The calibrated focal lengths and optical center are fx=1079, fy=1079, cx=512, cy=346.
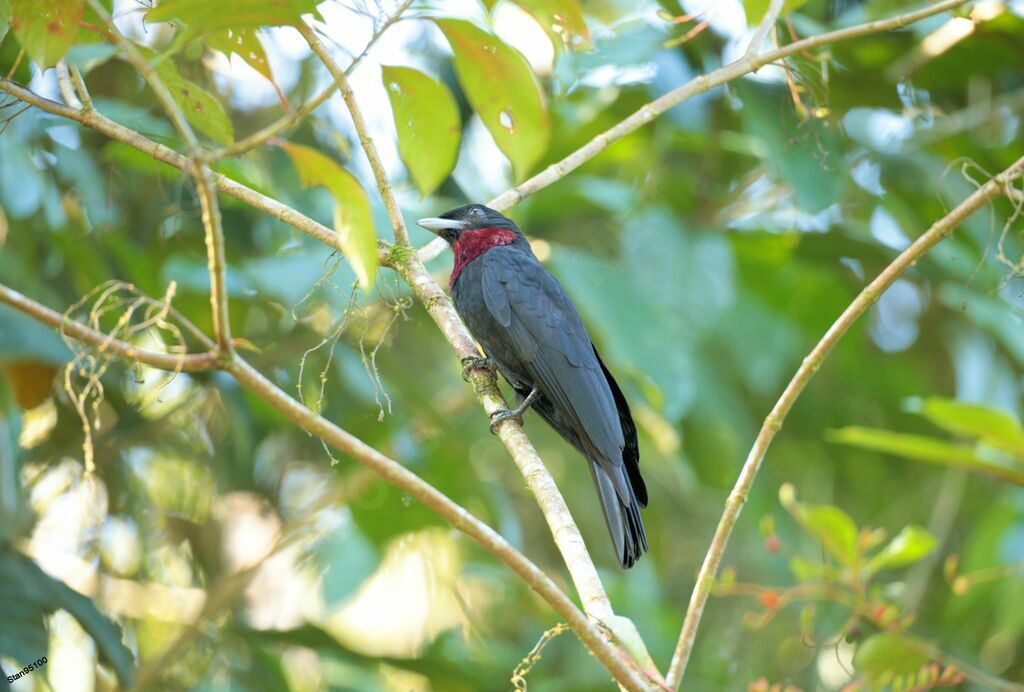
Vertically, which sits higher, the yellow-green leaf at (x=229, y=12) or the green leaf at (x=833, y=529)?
the yellow-green leaf at (x=229, y=12)

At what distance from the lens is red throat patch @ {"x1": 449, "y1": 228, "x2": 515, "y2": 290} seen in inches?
165

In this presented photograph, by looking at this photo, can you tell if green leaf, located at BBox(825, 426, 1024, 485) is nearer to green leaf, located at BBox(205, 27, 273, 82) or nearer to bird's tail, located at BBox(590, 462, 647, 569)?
bird's tail, located at BBox(590, 462, 647, 569)

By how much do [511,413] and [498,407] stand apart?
0.09 metres

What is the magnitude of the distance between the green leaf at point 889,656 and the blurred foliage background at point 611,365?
0.01 metres

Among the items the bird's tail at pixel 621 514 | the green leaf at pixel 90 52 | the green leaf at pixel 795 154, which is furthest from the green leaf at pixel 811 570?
the green leaf at pixel 90 52

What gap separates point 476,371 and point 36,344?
1516mm

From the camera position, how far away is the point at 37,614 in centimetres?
348

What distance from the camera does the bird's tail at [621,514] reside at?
302 centimetres

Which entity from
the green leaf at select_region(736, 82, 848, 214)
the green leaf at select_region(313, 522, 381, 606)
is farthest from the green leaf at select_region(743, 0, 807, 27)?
the green leaf at select_region(313, 522, 381, 606)

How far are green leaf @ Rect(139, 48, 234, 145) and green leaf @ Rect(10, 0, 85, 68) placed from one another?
57 cm

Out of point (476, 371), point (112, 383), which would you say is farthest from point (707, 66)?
point (112, 383)

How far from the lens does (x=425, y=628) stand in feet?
17.5

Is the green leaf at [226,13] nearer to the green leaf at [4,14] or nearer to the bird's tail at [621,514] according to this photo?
the green leaf at [4,14]

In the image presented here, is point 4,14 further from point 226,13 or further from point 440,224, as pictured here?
point 440,224
